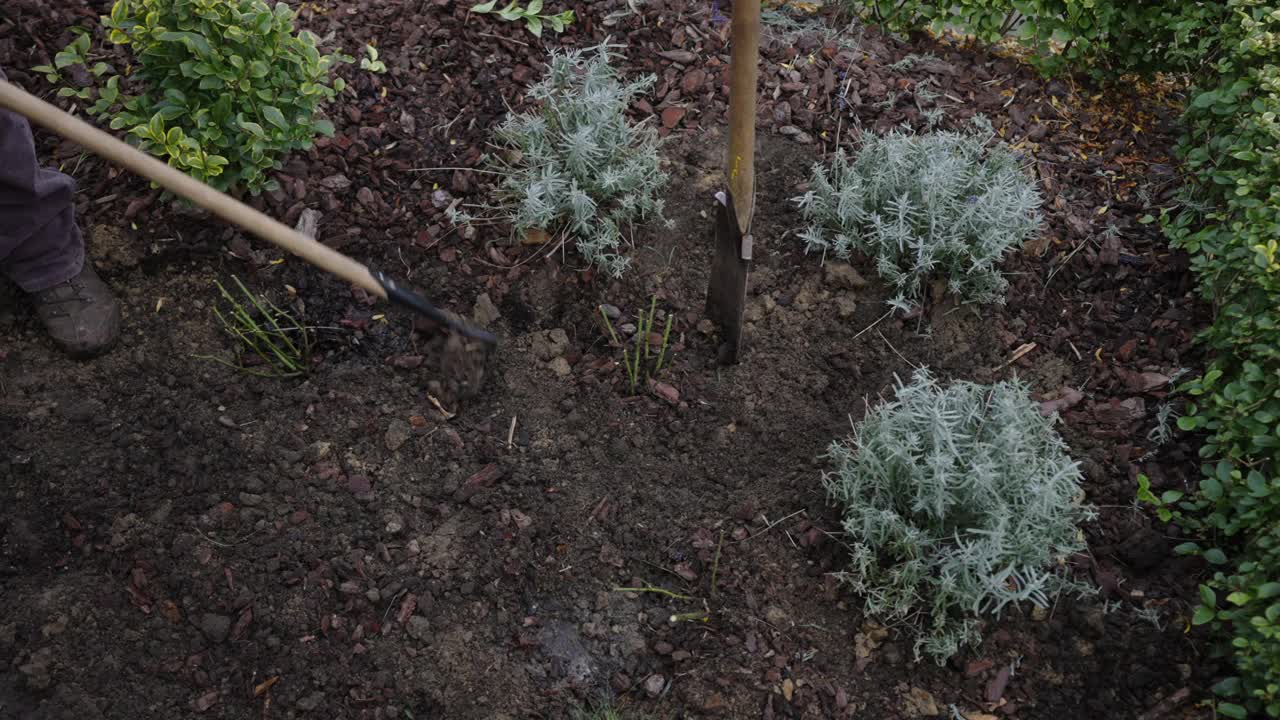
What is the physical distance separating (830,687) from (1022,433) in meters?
0.90

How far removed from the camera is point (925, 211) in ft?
10.0

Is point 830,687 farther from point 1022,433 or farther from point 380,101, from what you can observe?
point 380,101

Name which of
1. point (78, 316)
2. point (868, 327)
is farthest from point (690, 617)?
point (78, 316)

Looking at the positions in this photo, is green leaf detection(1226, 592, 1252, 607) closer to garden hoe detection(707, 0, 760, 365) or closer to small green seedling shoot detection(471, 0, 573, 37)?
garden hoe detection(707, 0, 760, 365)

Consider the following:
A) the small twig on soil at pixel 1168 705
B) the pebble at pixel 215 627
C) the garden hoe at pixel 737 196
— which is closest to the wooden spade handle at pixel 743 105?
the garden hoe at pixel 737 196

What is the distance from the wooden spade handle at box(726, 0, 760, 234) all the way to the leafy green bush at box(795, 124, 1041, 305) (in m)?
0.43

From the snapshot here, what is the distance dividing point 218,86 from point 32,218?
2.41 feet

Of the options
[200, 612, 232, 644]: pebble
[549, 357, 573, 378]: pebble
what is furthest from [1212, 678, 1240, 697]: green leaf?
[200, 612, 232, 644]: pebble

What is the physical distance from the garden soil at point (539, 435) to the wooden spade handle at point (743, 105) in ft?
1.69

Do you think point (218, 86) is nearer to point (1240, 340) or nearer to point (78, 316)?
point (78, 316)

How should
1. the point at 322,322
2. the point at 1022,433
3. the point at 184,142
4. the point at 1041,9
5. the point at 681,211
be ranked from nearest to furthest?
the point at 1022,433
the point at 184,142
the point at 322,322
the point at 681,211
the point at 1041,9

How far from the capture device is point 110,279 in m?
3.23

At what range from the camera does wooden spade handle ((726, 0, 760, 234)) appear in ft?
7.95

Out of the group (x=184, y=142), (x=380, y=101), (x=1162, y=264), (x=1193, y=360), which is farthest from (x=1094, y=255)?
(x=184, y=142)
